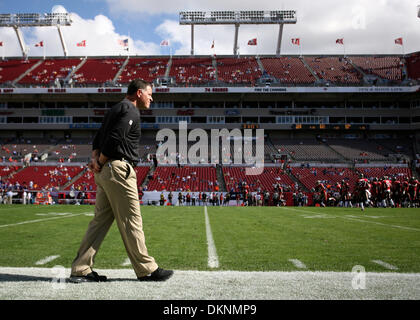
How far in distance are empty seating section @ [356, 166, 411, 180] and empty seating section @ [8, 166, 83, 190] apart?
31041 mm

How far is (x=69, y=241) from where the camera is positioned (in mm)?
6281

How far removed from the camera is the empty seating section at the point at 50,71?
155 ft

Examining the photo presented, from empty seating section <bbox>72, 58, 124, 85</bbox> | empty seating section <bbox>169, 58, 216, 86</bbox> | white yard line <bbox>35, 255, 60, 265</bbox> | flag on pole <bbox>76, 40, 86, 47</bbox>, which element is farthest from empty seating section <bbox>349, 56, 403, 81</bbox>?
white yard line <bbox>35, 255, 60, 265</bbox>

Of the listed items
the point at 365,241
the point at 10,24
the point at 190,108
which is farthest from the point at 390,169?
the point at 10,24

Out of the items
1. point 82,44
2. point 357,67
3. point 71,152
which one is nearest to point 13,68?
point 82,44

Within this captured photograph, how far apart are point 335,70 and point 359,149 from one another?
1318 cm

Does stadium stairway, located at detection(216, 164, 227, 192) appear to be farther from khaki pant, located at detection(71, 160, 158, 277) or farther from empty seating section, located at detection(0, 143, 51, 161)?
khaki pant, located at detection(71, 160, 158, 277)

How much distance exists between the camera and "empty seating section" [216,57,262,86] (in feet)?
151

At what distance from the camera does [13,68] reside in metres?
51.2

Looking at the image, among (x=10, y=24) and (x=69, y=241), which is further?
(x=10, y=24)

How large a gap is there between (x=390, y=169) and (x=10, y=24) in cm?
5714

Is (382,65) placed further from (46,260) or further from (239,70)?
(46,260)

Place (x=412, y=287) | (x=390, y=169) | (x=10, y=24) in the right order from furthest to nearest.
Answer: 1. (x=10, y=24)
2. (x=390, y=169)
3. (x=412, y=287)

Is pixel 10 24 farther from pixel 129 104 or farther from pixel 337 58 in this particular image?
pixel 129 104
